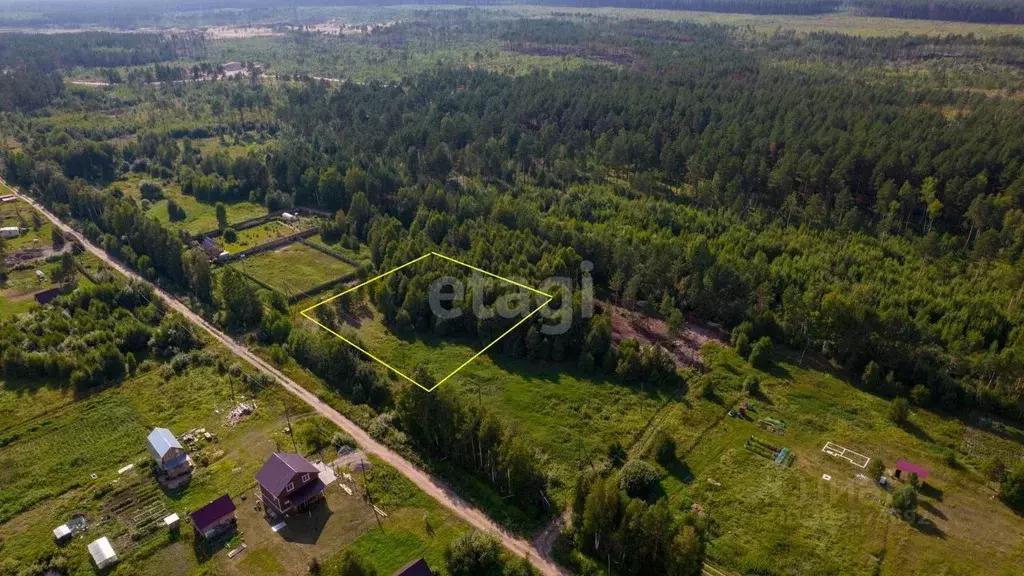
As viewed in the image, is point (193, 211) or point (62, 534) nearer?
point (62, 534)

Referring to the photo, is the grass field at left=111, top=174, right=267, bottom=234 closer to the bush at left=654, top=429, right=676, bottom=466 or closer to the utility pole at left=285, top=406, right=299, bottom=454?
the utility pole at left=285, top=406, right=299, bottom=454

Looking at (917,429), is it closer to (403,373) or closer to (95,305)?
(403,373)

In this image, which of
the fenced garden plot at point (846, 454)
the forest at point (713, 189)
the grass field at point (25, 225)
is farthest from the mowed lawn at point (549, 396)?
the grass field at point (25, 225)

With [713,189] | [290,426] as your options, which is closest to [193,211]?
[290,426]

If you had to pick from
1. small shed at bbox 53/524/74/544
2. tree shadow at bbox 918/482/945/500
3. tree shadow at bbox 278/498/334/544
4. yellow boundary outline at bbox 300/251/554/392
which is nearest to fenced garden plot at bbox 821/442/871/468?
tree shadow at bbox 918/482/945/500

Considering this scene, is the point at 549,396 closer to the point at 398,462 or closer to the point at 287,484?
the point at 398,462

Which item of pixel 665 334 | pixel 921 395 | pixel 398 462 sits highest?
pixel 921 395

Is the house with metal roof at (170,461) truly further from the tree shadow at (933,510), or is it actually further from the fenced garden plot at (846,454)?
the tree shadow at (933,510)
